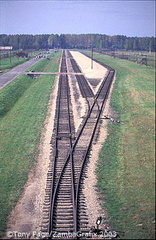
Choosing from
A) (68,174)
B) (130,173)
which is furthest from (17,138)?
(130,173)

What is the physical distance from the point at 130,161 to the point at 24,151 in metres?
6.53

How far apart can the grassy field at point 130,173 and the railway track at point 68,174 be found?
109 centimetres

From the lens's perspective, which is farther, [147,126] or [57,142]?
[147,126]

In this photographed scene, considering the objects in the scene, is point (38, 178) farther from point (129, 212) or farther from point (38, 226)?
point (129, 212)

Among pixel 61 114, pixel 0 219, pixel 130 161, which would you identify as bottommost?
pixel 0 219

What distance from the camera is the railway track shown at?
1136 centimetres

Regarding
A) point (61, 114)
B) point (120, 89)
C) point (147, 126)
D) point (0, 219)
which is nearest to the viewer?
point (0, 219)

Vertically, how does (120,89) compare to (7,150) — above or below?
above

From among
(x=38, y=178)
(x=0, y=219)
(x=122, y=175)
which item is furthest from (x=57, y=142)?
(x=0, y=219)

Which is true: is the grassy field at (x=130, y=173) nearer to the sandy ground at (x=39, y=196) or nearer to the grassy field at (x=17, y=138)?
the sandy ground at (x=39, y=196)

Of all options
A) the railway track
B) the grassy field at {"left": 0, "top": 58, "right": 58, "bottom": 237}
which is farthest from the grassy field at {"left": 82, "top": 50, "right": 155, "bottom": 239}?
the grassy field at {"left": 0, "top": 58, "right": 58, "bottom": 237}

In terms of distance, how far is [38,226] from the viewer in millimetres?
11195

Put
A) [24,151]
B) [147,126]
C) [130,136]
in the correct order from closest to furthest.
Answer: [24,151] → [130,136] → [147,126]

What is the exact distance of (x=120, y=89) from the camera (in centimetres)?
3697
